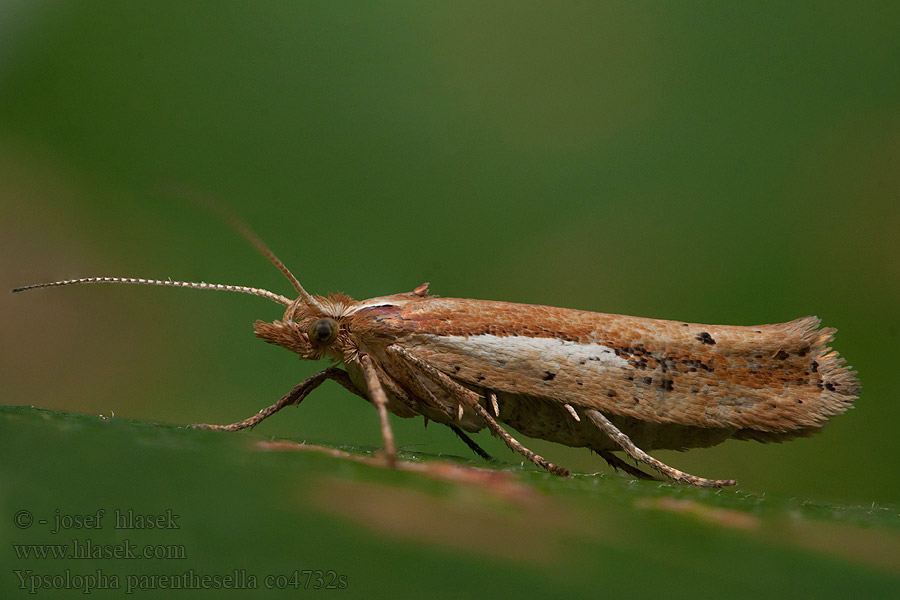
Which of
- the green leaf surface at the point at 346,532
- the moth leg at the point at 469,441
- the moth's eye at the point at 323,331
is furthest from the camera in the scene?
the moth leg at the point at 469,441

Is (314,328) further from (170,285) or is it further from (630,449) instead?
(630,449)

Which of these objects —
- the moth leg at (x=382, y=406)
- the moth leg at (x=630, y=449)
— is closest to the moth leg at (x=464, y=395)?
the moth leg at (x=382, y=406)

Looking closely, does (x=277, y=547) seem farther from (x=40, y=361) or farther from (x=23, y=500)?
Result: (x=40, y=361)

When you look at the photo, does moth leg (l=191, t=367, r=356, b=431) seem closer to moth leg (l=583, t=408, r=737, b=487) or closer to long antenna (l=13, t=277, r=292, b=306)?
long antenna (l=13, t=277, r=292, b=306)

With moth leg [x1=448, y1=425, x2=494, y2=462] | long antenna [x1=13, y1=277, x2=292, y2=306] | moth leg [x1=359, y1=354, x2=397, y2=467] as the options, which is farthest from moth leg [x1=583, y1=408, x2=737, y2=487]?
long antenna [x1=13, y1=277, x2=292, y2=306]

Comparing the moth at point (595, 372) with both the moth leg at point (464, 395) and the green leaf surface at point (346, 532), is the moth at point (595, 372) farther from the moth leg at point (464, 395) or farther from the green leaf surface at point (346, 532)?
the green leaf surface at point (346, 532)

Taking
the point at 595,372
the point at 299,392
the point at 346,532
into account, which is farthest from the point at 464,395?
the point at 346,532
